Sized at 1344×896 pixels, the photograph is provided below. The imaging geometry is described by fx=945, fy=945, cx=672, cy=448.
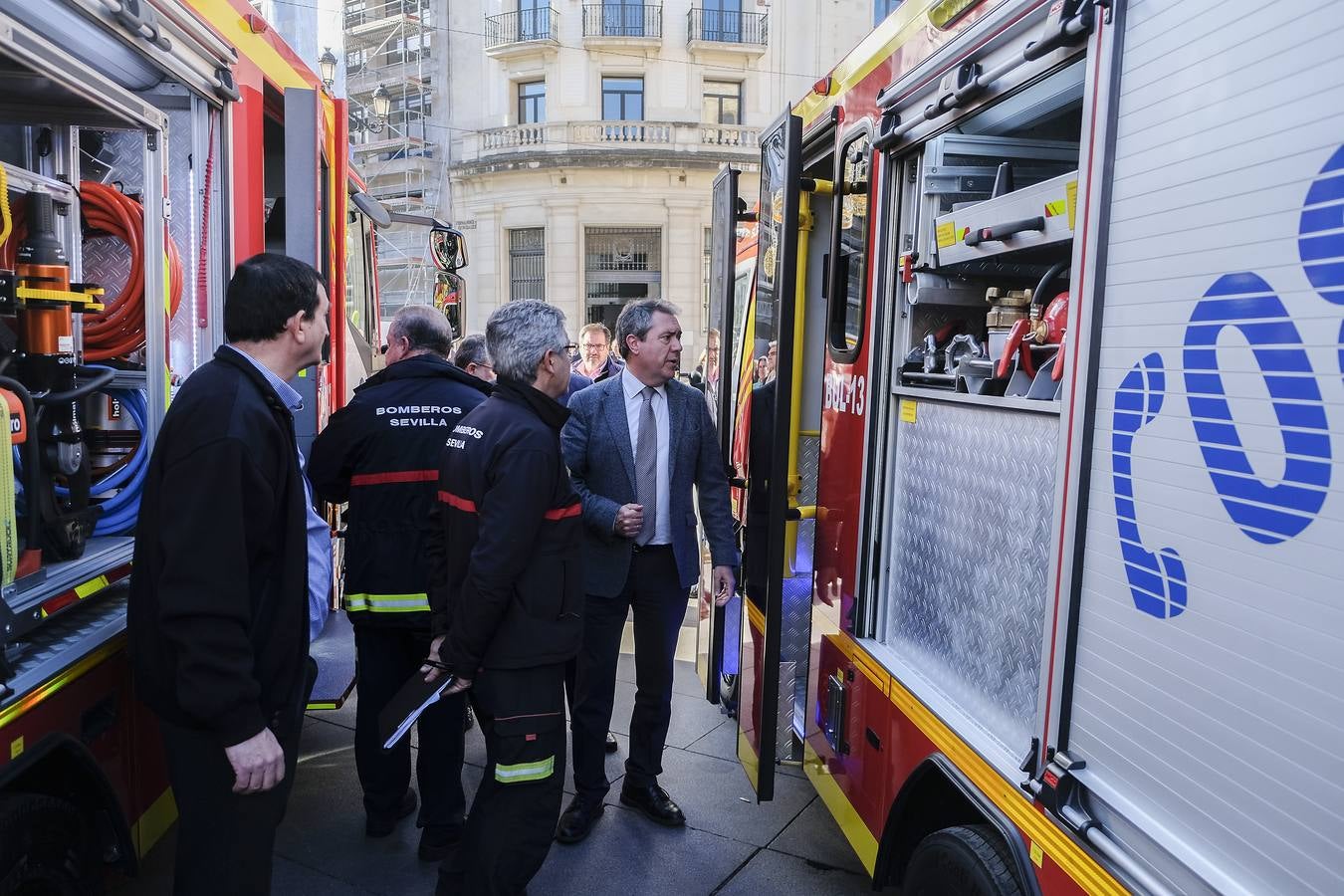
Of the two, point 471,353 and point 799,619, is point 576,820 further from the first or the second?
point 471,353

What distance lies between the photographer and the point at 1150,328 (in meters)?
1.54

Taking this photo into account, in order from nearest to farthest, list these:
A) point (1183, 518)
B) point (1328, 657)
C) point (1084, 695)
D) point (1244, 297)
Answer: point (1328, 657) < point (1244, 297) < point (1183, 518) < point (1084, 695)

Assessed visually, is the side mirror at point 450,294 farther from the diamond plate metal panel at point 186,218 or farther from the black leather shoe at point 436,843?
the black leather shoe at point 436,843

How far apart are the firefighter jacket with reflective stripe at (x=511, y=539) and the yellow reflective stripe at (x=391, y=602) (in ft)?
1.88

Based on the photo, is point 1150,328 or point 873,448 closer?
point 1150,328

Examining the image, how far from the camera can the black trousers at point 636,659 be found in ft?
11.2

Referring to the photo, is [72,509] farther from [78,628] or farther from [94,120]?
[94,120]

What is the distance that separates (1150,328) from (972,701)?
1072 millimetres

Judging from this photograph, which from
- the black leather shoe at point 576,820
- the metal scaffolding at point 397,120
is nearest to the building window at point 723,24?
the metal scaffolding at point 397,120

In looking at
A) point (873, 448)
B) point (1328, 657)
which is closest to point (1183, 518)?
point (1328, 657)

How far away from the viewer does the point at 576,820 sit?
343cm

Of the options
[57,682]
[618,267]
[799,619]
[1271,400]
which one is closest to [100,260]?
[57,682]

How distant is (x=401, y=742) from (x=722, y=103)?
23.7m

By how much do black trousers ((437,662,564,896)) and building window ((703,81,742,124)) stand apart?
23.8 metres
